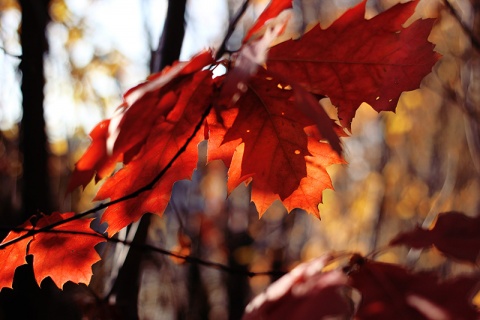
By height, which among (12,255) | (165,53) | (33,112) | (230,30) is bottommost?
(12,255)

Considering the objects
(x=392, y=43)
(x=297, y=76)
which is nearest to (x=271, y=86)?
(x=297, y=76)

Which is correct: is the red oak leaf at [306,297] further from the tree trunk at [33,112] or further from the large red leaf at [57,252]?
the tree trunk at [33,112]

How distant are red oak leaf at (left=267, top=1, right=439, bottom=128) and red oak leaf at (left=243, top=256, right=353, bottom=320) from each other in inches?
9.9

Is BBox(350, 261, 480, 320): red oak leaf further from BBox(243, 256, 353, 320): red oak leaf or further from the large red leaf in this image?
the large red leaf

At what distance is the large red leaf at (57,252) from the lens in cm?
81

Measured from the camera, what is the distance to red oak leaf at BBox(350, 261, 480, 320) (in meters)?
0.43

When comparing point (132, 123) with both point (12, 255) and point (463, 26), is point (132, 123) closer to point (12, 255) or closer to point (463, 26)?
point (12, 255)

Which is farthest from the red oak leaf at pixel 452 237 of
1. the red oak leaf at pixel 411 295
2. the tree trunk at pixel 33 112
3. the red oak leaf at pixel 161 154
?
the tree trunk at pixel 33 112

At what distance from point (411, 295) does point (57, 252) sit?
595 millimetres

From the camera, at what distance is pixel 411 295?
0.47m

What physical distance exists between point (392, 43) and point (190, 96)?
277mm

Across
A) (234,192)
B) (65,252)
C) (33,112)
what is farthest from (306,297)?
(234,192)

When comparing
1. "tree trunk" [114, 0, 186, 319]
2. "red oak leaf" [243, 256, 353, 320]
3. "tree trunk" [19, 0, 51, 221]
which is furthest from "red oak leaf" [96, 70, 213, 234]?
"tree trunk" [19, 0, 51, 221]

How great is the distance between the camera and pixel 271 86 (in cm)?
66
